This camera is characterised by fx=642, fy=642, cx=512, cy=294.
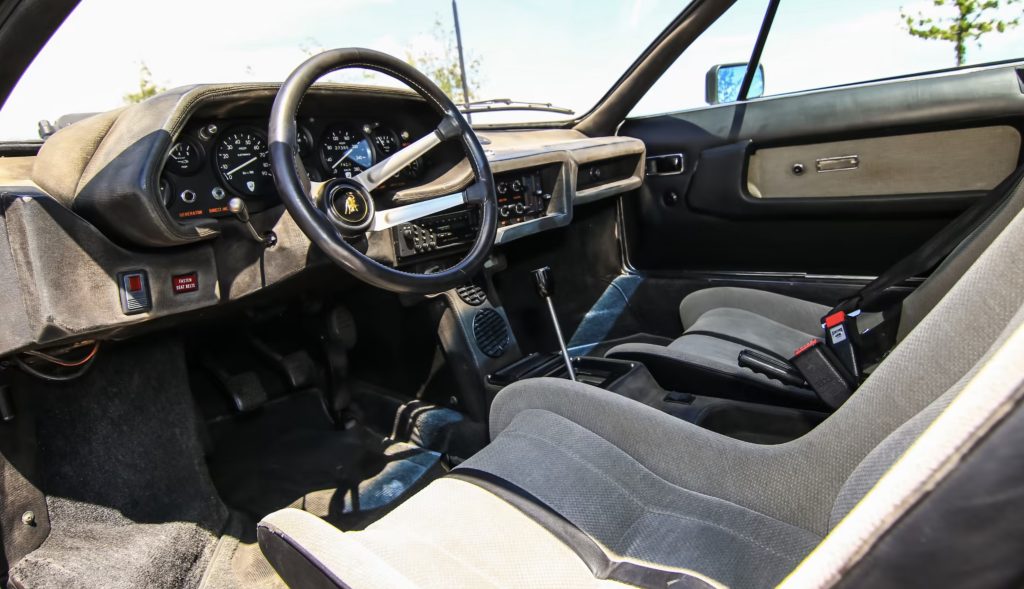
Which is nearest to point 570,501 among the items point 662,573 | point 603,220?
point 662,573

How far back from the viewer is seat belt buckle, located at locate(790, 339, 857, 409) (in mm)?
1387

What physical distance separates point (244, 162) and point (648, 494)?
1.19 metres

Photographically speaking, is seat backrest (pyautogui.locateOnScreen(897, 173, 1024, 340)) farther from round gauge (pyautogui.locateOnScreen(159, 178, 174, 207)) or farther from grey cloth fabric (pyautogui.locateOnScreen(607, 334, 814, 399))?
round gauge (pyautogui.locateOnScreen(159, 178, 174, 207))

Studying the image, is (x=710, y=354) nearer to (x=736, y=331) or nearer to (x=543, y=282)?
(x=736, y=331)

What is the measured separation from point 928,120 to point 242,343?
8.10 feet

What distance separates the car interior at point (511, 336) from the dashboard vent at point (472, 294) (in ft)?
0.04

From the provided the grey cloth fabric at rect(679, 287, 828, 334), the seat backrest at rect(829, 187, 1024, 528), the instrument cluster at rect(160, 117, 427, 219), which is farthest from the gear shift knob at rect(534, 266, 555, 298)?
the seat backrest at rect(829, 187, 1024, 528)

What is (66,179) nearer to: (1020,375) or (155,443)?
(155,443)

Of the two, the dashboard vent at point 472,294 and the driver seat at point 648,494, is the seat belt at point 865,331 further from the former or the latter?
the dashboard vent at point 472,294

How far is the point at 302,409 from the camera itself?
245 cm

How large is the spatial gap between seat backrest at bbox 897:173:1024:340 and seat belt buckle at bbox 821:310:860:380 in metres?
0.10

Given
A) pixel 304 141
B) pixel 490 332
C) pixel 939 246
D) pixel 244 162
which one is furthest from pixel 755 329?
pixel 244 162

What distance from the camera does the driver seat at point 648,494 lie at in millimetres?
715

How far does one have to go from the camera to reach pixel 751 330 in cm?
202
